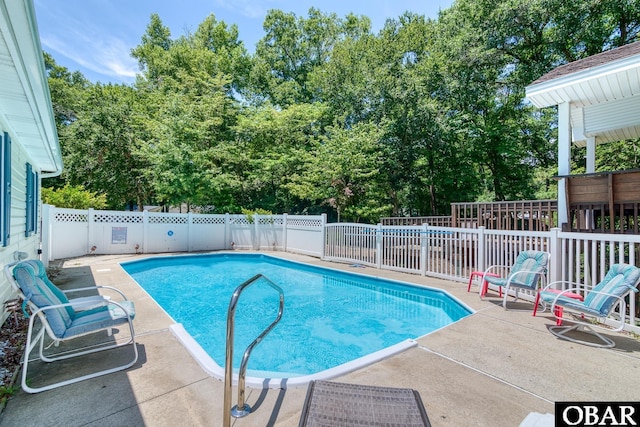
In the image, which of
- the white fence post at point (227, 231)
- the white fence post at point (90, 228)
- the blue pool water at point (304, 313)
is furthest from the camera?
the white fence post at point (227, 231)

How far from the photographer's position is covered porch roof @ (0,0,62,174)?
203 cm

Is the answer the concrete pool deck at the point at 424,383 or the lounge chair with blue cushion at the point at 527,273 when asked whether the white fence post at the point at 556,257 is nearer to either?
the lounge chair with blue cushion at the point at 527,273

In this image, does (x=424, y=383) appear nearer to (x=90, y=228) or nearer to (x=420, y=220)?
(x=420, y=220)

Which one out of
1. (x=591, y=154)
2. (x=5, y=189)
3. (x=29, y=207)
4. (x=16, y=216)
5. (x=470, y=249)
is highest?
(x=591, y=154)

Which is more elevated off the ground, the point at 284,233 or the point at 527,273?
the point at 284,233

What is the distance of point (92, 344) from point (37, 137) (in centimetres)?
380

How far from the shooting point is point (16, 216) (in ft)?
15.6

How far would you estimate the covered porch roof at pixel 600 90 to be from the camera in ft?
16.8

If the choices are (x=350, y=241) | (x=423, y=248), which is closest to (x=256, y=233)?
(x=350, y=241)

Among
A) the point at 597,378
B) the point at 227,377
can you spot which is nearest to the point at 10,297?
the point at 227,377

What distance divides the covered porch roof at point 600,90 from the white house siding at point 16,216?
8642 mm

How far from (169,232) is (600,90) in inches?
519

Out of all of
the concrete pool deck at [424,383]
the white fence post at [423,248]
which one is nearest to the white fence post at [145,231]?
the concrete pool deck at [424,383]

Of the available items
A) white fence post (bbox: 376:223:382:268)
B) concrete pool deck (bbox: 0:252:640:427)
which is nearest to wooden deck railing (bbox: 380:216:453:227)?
white fence post (bbox: 376:223:382:268)
